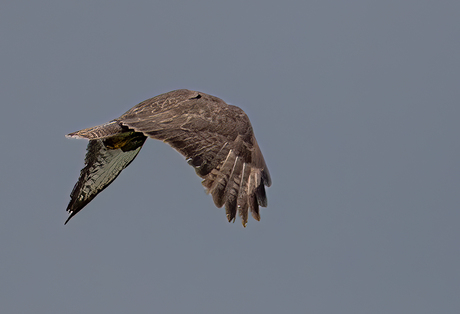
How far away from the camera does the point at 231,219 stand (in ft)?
79.9

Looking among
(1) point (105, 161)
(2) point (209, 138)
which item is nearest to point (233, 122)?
(2) point (209, 138)

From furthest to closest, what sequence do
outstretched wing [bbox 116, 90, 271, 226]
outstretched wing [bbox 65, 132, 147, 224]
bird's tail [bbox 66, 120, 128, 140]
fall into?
outstretched wing [bbox 65, 132, 147, 224], bird's tail [bbox 66, 120, 128, 140], outstretched wing [bbox 116, 90, 271, 226]

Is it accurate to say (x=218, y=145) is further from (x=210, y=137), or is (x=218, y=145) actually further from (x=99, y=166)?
(x=99, y=166)

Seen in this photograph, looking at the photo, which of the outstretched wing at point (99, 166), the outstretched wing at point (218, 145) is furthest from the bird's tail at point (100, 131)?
the outstretched wing at point (99, 166)

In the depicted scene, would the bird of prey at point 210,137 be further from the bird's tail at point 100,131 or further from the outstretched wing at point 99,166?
the outstretched wing at point 99,166

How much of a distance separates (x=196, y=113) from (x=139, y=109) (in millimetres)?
1777

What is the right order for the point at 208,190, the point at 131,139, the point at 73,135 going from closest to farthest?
the point at 208,190 → the point at 73,135 → the point at 131,139

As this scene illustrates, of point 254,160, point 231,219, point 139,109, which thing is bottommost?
point 231,219

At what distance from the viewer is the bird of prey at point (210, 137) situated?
24422 mm

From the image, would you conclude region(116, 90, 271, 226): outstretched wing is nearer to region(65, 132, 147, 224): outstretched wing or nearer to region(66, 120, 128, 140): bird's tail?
region(66, 120, 128, 140): bird's tail

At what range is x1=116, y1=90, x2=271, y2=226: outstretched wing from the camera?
80.1ft

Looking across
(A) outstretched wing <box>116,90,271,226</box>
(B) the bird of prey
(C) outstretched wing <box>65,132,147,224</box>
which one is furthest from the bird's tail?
(C) outstretched wing <box>65,132,147,224</box>

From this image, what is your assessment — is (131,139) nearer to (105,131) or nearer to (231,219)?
(105,131)

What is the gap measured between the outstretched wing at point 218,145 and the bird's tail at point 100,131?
0.36m
